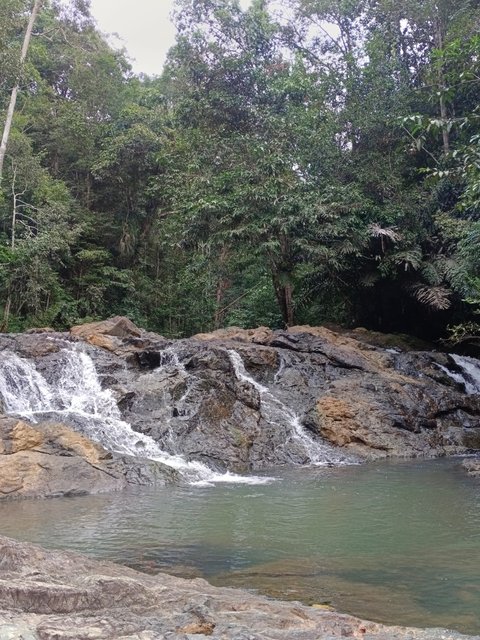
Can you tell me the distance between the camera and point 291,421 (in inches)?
522

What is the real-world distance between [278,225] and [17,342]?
8.48 meters

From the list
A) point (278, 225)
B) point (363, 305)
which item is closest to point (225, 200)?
point (278, 225)

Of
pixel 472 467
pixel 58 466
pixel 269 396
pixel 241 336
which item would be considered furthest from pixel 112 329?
pixel 472 467

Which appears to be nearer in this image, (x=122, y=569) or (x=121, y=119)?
(x=122, y=569)

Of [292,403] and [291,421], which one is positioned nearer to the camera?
[291,421]

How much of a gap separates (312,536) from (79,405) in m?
6.90

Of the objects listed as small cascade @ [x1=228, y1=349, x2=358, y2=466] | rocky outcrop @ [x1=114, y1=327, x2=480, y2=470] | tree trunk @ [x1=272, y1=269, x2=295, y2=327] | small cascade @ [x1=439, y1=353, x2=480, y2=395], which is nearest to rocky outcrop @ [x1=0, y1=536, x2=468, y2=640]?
rocky outcrop @ [x1=114, y1=327, x2=480, y2=470]

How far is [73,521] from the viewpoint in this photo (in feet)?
24.5

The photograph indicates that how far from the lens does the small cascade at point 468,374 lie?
16.5 m

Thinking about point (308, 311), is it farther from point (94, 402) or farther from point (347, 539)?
point (347, 539)

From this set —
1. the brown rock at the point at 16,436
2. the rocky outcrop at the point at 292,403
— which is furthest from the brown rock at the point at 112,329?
the brown rock at the point at 16,436

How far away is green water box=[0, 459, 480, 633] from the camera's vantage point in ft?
15.5

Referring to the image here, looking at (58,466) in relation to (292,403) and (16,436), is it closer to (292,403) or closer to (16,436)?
(16,436)

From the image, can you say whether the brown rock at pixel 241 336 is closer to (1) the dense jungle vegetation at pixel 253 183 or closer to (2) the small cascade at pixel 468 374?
(1) the dense jungle vegetation at pixel 253 183
